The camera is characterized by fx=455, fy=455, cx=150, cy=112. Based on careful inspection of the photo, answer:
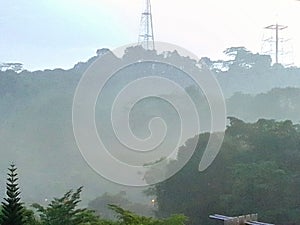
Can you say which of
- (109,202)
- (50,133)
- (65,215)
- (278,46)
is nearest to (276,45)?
(278,46)

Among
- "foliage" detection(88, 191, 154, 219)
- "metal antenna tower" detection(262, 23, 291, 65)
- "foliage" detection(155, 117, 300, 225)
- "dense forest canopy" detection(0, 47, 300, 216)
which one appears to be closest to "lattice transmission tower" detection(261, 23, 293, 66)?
"metal antenna tower" detection(262, 23, 291, 65)

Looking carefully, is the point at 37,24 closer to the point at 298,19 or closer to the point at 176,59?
the point at 176,59

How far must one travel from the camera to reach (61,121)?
4.34 m

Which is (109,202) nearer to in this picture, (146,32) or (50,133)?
(50,133)

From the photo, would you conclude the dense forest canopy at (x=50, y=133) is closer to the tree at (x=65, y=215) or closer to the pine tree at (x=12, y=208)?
the tree at (x=65, y=215)

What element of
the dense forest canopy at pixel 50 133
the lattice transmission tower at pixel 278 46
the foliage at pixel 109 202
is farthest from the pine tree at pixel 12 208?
the lattice transmission tower at pixel 278 46

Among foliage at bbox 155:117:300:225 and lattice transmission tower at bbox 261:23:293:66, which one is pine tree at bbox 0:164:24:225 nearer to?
foliage at bbox 155:117:300:225

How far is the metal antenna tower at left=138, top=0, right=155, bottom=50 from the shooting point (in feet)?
14.4

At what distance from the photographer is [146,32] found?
4.42 metres

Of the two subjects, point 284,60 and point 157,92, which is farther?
point 284,60

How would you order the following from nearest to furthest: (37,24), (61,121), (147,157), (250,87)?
(37,24) → (61,121) → (147,157) → (250,87)

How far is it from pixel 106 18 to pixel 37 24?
0.63 m

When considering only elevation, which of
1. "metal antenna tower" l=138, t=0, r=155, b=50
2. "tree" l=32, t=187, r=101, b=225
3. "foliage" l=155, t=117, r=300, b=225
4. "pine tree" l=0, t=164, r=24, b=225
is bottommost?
"tree" l=32, t=187, r=101, b=225

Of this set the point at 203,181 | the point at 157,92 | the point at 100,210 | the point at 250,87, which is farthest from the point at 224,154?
the point at 100,210
